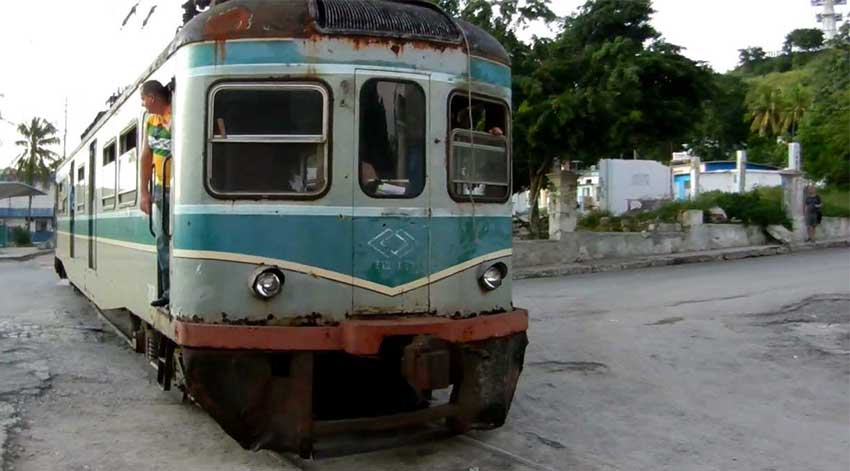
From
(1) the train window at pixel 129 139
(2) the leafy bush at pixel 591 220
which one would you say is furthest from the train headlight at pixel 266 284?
(2) the leafy bush at pixel 591 220

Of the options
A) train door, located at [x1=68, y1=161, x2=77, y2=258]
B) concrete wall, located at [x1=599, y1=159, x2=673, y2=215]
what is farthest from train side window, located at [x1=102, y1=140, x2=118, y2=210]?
concrete wall, located at [x1=599, y1=159, x2=673, y2=215]

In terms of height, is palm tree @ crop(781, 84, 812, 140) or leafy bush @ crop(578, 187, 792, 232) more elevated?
palm tree @ crop(781, 84, 812, 140)

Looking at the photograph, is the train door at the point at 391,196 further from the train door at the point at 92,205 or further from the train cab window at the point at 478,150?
the train door at the point at 92,205

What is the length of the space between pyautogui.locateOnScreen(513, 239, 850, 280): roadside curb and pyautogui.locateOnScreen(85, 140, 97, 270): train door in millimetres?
8847

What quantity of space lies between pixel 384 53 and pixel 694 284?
11581 mm

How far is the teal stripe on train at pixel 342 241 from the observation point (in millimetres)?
Answer: 5133

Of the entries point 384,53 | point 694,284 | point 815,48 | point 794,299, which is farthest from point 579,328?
point 815,48

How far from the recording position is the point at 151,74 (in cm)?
638

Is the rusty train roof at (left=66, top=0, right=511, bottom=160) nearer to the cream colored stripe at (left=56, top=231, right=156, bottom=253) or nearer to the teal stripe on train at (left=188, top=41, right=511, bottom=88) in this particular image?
the teal stripe on train at (left=188, top=41, right=511, bottom=88)

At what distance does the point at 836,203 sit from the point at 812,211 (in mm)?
4502

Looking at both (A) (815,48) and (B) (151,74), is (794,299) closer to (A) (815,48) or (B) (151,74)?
(B) (151,74)

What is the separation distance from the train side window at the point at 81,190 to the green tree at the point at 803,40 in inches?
3096

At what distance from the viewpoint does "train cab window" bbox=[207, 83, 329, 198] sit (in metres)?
5.20

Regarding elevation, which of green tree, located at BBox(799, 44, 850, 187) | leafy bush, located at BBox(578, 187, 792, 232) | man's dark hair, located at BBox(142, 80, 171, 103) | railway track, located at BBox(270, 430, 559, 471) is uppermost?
green tree, located at BBox(799, 44, 850, 187)
